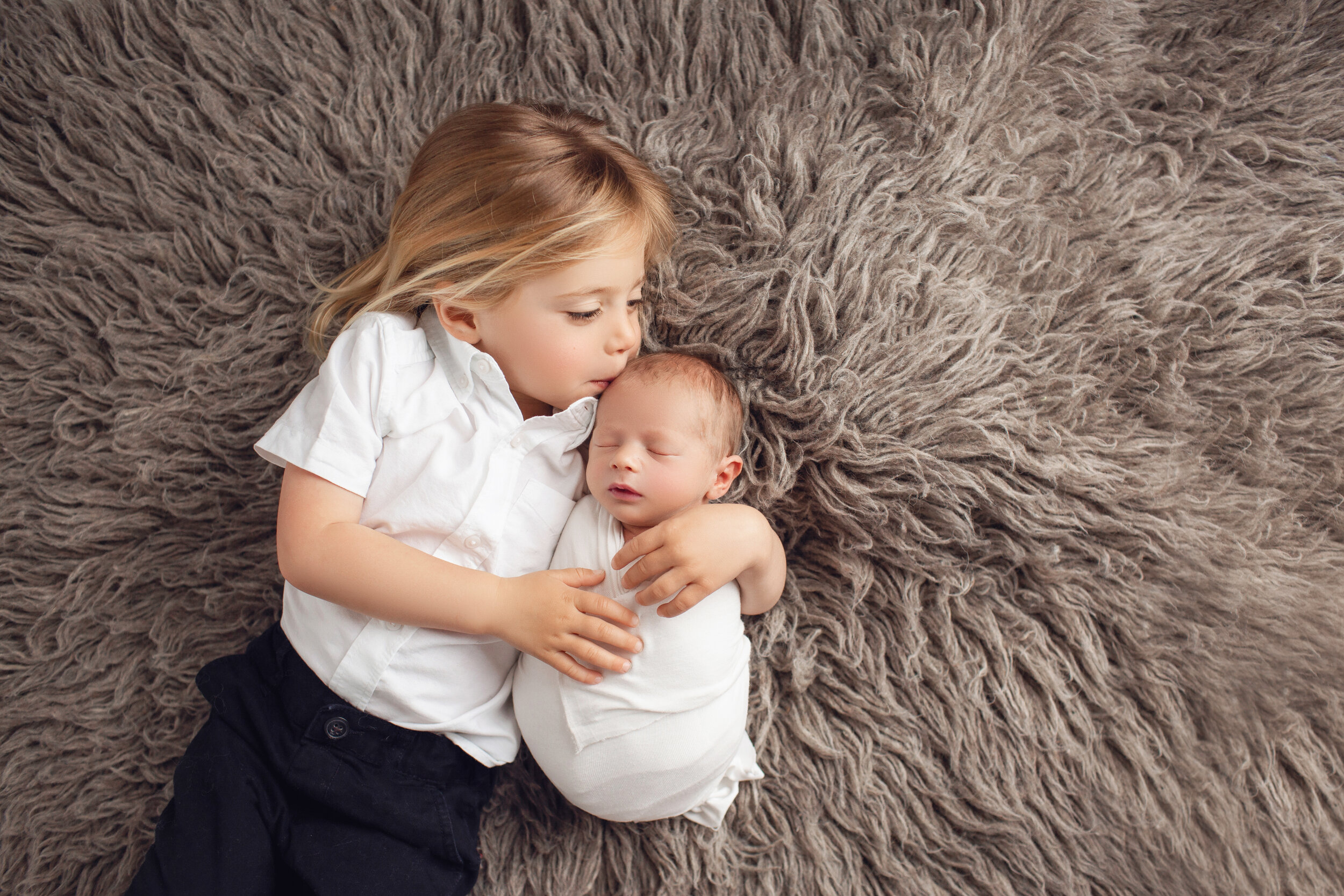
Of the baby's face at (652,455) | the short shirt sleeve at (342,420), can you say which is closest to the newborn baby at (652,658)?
the baby's face at (652,455)

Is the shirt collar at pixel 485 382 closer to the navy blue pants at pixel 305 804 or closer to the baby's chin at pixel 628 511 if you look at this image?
the baby's chin at pixel 628 511

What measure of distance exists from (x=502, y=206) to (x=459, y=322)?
0.15 m

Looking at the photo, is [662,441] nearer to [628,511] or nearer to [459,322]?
[628,511]

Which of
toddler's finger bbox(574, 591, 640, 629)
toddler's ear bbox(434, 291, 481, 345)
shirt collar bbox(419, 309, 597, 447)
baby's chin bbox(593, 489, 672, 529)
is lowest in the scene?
toddler's finger bbox(574, 591, 640, 629)

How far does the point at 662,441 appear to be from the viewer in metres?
0.87

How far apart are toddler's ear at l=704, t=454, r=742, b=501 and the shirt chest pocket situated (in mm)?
190

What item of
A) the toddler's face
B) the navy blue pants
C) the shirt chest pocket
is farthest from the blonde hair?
the navy blue pants

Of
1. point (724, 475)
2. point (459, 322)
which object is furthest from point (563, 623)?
point (459, 322)

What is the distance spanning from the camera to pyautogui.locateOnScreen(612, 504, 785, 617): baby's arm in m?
0.83

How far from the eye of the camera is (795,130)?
1015 millimetres

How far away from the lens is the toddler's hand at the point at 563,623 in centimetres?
83

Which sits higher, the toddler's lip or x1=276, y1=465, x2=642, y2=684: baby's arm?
the toddler's lip

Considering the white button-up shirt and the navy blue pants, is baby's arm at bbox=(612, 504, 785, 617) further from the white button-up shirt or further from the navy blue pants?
the navy blue pants

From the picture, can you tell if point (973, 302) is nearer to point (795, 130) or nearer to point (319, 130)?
point (795, 130)
